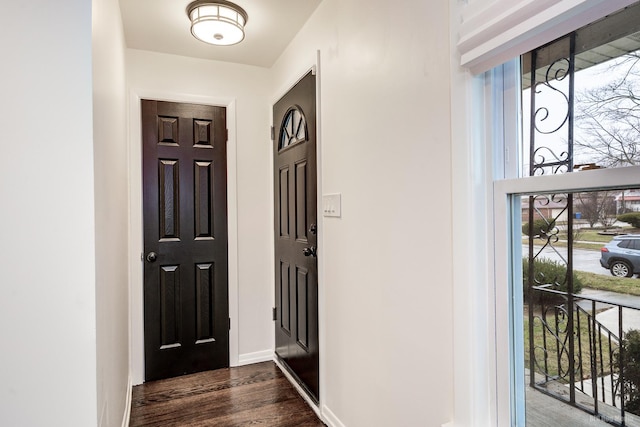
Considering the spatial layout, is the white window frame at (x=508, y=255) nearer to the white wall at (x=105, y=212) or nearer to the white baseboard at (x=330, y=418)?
the white baseboard at (x=330, y=418)

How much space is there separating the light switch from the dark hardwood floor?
4.01ft

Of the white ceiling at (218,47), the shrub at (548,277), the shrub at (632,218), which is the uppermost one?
the white ceiling at (218,47)

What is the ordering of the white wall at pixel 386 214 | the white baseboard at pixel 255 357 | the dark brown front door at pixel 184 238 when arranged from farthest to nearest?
the white baseboard at pixel 255 357 → the dark brown front door at pixel 184 238 → the white wall at pixel 386 214

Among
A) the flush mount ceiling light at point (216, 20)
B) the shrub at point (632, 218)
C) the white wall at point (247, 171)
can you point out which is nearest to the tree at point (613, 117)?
the shrub at point (632, 218)

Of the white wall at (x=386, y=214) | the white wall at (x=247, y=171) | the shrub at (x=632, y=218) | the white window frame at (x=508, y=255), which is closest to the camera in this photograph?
the shrub at (x=632, y=218)

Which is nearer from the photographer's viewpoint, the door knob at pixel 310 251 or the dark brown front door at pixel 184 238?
the door knob at pixel 310 251

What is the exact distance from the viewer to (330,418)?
2039mm

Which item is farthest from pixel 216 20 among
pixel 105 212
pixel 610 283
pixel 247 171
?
pixel 610 283

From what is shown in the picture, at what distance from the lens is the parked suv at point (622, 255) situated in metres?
0.82

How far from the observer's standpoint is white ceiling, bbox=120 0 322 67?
213cm

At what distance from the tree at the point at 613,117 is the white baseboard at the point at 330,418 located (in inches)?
68.1

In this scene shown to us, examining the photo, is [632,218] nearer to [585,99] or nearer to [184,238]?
[585,99]

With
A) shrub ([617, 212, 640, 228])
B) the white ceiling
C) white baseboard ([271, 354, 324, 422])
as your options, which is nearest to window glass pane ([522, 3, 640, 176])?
shrub ([617, 212, 640, 228])

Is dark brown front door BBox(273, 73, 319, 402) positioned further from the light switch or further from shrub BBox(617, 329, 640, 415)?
shrub BBox(617, 329, 640, 415)
